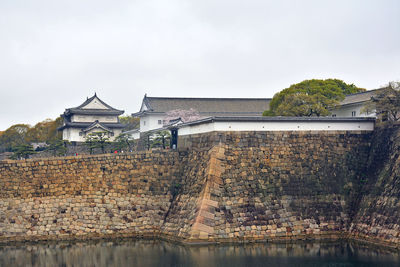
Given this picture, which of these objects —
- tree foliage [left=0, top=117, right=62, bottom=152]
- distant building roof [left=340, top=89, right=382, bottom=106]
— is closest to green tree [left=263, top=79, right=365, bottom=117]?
distant building roof [left=340, top=89, right=382, bottom=106]

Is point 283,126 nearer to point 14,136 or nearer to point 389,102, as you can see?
point 389,102

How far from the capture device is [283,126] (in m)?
29.7

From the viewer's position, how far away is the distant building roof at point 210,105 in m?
56.7

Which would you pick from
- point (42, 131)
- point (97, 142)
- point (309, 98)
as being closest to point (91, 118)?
point (97, 142)

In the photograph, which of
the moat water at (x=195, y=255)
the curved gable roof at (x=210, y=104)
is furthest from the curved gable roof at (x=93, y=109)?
the moat water at (x=195, y=255)

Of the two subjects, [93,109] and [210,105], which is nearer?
[93,109]

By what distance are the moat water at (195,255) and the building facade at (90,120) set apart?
2821 cm

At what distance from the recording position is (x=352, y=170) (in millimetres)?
29875

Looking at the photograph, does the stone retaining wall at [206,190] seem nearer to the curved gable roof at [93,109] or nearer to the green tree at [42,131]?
the curved gable roof at [93,109]

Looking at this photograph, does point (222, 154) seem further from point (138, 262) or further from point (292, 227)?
point (138, 262)

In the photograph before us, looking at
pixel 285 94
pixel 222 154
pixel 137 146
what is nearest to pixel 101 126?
pixel 137 146

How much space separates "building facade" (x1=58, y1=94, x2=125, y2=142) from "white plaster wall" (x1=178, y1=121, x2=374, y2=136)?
84.1 ft

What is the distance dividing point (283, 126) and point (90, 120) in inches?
1230

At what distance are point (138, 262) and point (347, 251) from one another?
8.85 m
